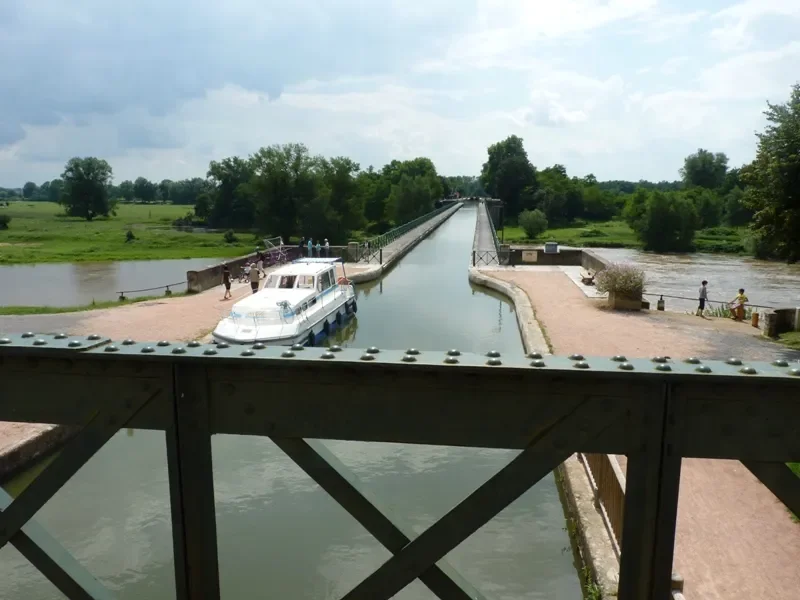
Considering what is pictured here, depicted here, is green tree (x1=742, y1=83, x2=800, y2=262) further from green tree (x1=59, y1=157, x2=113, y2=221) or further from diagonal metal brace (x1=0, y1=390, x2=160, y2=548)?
green tree (x1=59, y1=157, x2=113, y2=221)

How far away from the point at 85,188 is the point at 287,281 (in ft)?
310

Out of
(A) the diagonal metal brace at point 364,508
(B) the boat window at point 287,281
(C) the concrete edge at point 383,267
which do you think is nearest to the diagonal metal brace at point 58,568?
(A) the diagonal metal brace at point 364,508

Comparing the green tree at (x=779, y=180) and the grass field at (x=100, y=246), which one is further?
the grass field at (x=100, y=246)

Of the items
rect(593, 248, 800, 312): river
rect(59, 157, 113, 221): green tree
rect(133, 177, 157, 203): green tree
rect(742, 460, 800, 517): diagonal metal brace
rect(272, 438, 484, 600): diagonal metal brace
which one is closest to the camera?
rect(742, 460, 800, 517): diagonal metal brace

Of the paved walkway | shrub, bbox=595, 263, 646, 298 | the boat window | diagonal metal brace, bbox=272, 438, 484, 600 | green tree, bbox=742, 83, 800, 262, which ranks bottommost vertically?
the paved walkway

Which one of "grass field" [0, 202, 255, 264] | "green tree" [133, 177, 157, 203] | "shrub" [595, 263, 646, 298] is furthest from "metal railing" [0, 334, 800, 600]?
"green tree" [133, 177, 157, 203]

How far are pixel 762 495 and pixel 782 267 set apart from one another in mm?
47960

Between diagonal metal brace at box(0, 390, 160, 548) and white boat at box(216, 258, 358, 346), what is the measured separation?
1099 centimetres

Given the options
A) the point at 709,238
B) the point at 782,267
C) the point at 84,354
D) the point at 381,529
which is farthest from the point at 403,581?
the point at 709,238

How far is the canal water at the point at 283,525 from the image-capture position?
22.8 feet

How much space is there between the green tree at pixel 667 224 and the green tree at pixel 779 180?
47.0 metres

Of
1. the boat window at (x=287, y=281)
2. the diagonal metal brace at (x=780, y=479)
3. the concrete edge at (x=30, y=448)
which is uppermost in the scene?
the diagonal metal brace at (x=780, y=479)

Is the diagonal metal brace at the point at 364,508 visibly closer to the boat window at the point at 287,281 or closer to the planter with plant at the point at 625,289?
the boat window at the point at 287,281

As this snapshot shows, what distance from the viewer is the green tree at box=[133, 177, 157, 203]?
595ft
